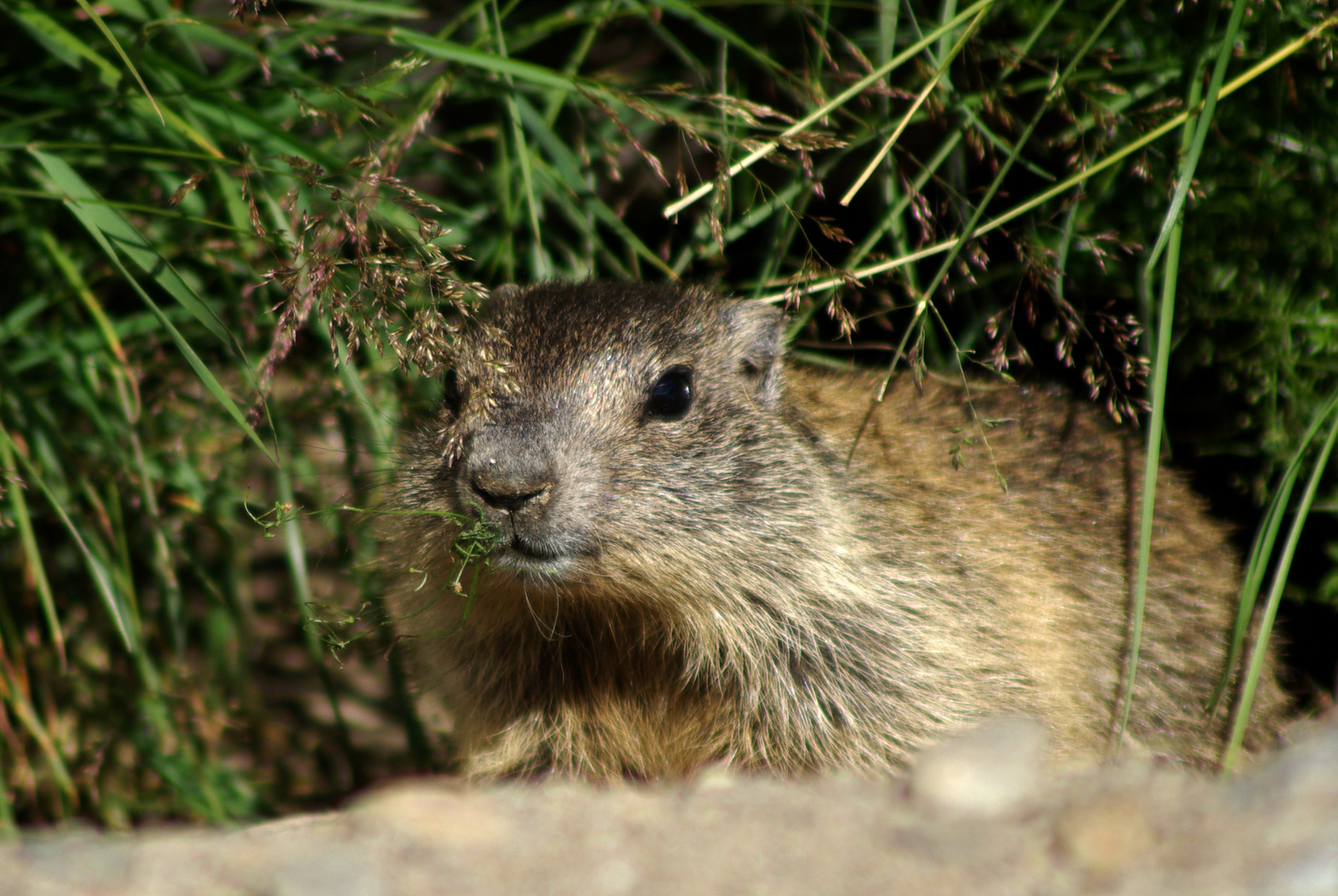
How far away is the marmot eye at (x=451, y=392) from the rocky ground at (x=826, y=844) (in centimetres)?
154

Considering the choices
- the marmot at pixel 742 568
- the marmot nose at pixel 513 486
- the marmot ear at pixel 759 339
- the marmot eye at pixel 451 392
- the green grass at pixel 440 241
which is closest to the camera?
the marmot nose at pixel 513 486

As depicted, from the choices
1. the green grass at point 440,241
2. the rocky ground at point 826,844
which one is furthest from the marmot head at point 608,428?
the rocky ground at point 826,844

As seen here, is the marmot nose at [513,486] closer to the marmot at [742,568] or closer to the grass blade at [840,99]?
the marmot at [742,568]

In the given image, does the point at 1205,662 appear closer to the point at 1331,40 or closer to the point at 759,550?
the point at 759,550

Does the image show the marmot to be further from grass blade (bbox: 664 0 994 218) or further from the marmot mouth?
grass blade (bbox: 664 0 994 218)

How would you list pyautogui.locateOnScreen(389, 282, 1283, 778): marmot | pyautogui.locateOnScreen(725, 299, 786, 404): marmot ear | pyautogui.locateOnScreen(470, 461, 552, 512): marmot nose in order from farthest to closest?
pyautogui.locateOnScreen(725, 299, 786, 404): marmot ear
pyautogui.locateOnScreen(389, 282, 1283, 778): marmot
pyautogui.locateOnScreen(470, 461, 552, 512): marmot nose

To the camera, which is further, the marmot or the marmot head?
the marmot

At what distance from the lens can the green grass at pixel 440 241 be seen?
3.20m

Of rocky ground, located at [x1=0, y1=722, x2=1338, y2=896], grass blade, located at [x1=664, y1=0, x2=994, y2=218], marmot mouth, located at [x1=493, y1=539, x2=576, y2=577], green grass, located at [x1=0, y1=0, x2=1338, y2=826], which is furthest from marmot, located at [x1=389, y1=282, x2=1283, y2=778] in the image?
rocky ground, located at [x1=0, y1=722, x2=1338, y2=896]

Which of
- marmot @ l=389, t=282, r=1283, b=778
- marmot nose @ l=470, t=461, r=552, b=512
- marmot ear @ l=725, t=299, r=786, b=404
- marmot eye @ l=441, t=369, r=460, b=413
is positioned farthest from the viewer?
marmot ear @ l=725, t=299, r=786, b=404

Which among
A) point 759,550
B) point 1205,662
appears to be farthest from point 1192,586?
point 759,550

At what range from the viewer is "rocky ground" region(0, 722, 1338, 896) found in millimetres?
1736

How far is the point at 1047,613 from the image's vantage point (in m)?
3.43

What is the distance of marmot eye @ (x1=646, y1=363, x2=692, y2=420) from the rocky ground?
137cm
